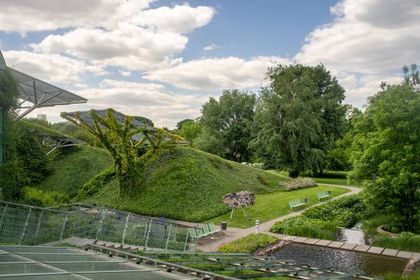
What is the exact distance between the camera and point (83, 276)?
5020 mm

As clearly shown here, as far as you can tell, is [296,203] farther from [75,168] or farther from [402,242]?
[75,168]

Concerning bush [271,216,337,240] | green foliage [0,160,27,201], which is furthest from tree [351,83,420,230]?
green foliage [0,160,27,201]

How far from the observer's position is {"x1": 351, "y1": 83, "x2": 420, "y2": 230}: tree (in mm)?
17250

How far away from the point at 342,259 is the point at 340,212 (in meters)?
9.72

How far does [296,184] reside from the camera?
32906 millimetres

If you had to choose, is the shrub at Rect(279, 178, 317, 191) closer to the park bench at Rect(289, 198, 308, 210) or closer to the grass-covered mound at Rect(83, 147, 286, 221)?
the grass-covered mound at Rect(83, 147, 286, 221)

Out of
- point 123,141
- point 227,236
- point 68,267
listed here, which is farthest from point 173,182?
point 68,267

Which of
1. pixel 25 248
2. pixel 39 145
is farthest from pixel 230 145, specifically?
pixel 25 248

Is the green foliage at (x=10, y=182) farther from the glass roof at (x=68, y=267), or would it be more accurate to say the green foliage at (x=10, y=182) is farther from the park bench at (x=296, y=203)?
the park bench at (x=296, y=203)

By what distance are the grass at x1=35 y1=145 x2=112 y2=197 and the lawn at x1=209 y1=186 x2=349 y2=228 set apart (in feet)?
41.7

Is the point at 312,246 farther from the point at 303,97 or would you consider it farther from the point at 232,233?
the point at 303,97

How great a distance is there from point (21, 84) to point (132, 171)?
8.49 meters

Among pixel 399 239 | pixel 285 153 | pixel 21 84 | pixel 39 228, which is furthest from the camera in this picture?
pixel 285 153

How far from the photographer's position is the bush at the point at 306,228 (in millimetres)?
17469
